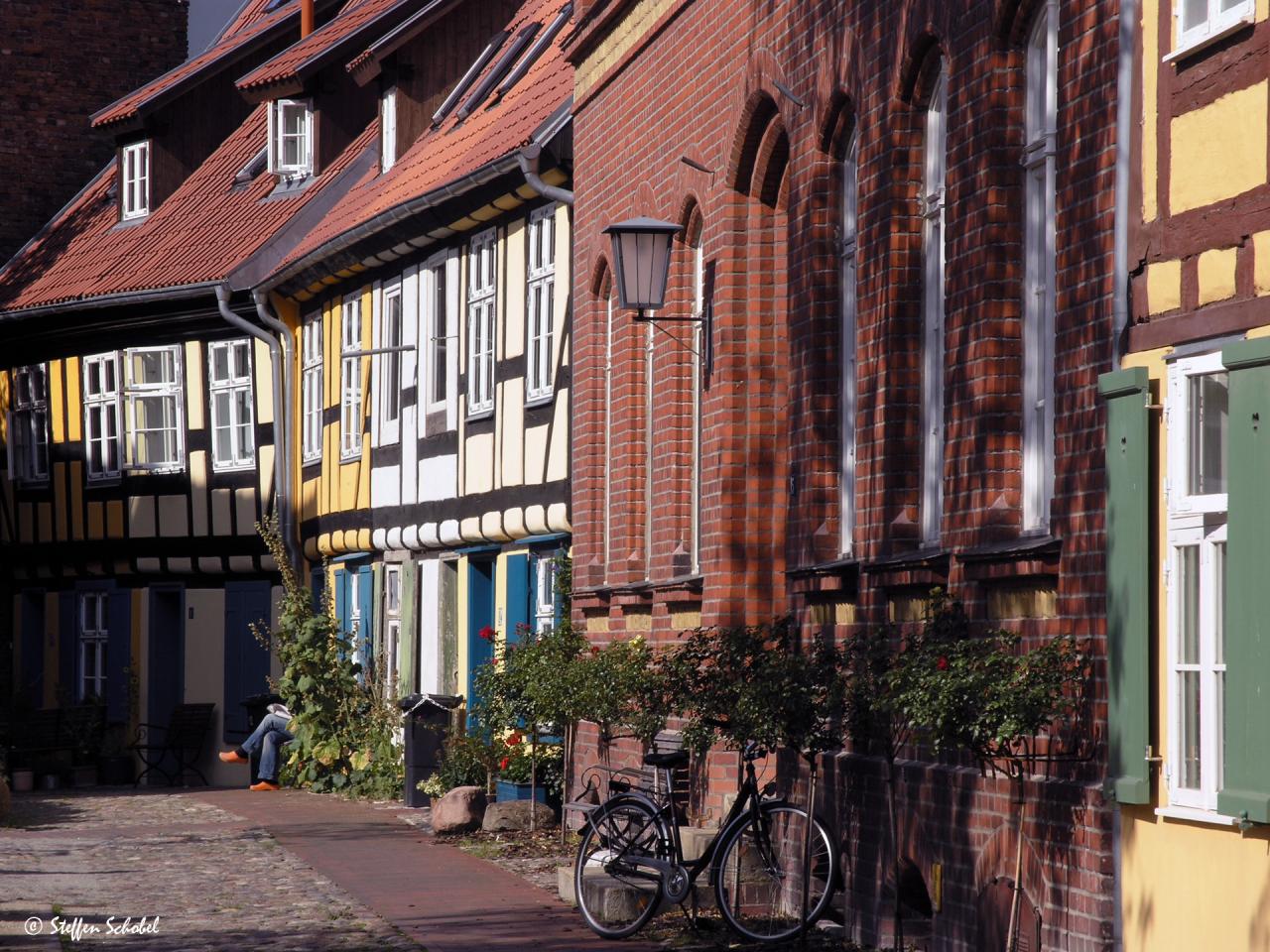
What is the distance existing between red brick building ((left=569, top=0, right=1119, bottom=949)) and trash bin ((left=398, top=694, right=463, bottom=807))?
4.32 metres

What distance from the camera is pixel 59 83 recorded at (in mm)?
31734

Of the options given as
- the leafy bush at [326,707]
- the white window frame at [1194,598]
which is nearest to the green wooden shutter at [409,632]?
the leafy bush at [326,707]

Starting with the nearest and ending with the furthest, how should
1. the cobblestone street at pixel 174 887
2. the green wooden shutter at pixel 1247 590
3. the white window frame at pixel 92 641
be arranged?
the green wooden shutter at pixel 1247 590
the cobblestone street at pixel 174 887
the white window frame at pixel 92 641

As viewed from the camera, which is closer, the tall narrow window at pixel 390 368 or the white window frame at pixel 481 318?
the white window frame at pixel 481 318

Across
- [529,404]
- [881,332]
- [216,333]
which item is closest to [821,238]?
[881,332]

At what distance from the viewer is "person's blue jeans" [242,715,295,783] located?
23547 mm

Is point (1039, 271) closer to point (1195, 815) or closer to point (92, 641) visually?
point (1195, 815)

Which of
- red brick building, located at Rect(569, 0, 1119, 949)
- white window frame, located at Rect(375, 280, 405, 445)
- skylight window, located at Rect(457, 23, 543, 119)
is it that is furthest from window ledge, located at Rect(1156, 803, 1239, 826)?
skylight window, located at Rect(457, 23, 543, 119)

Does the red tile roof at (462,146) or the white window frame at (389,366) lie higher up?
the red tile roof at (462,146)

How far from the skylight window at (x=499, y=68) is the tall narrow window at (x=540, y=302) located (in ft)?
12.8

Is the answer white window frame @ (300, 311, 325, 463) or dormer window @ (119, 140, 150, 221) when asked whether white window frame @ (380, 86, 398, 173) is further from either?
dormer window @ (119, 140, 150, 221)

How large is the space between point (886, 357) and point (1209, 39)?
314 cm

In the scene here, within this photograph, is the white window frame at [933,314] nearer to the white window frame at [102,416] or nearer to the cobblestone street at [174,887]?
the cobblestone street at [174,887]

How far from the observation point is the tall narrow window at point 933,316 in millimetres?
10000
